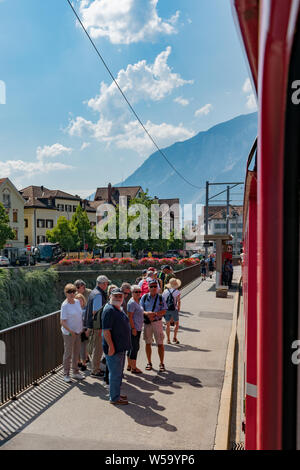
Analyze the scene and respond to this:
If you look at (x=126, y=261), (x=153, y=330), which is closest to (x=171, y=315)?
(x=153, y=330)

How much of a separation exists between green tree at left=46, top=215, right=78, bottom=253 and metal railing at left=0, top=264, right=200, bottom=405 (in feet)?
202

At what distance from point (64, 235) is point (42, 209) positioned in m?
10.7

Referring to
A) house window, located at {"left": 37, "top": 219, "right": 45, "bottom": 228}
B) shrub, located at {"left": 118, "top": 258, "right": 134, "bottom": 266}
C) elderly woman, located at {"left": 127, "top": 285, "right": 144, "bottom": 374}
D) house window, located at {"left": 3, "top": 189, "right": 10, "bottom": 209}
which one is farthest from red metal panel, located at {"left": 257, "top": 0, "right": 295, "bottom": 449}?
house window, located at {"left": 37, "top": 219, "right": 45, "bottom": 228}

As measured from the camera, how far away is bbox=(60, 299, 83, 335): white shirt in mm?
7246

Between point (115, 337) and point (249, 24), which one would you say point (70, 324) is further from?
point (249, 24)

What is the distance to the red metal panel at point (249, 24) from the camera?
4.64ft

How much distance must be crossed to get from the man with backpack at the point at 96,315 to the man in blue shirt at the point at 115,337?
3.60ft

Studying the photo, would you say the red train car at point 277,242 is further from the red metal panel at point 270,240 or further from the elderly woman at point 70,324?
the elderly woman at point 70,324

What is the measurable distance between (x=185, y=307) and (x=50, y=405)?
36.9 ft

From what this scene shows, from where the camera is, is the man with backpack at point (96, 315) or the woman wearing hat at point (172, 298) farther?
the woman wearing hat at point (172, 298)

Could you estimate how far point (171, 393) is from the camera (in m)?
6.93

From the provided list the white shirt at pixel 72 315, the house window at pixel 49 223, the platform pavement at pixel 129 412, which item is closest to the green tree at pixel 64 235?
the house window at pixel 49 223
